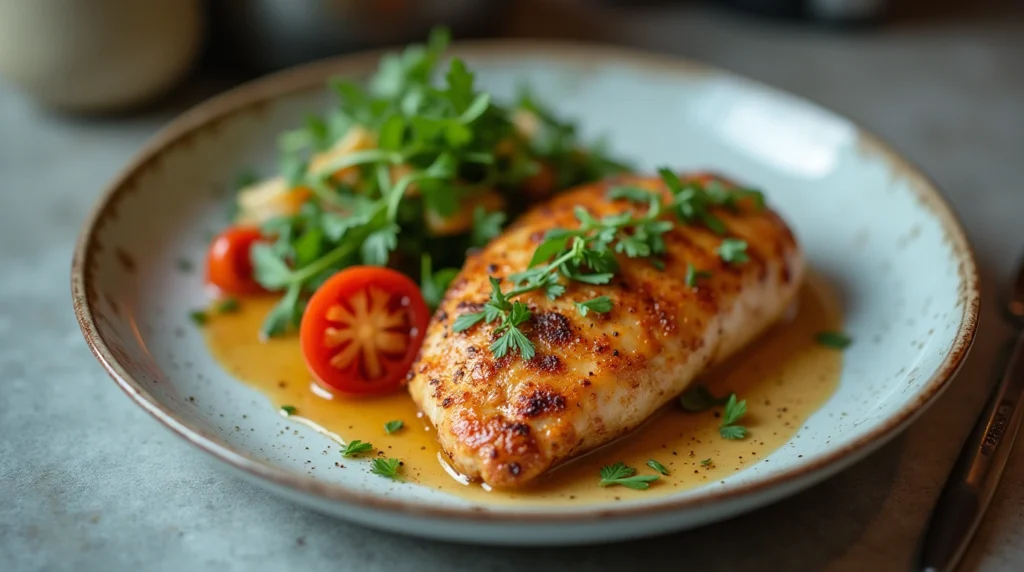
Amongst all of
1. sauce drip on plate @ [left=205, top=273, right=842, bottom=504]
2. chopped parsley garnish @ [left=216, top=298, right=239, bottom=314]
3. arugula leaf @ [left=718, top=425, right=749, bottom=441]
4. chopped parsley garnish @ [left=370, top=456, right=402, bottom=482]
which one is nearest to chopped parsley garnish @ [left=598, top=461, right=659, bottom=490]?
sauce drip on plate @ [left=205, top=273, right=842, bottom=504]

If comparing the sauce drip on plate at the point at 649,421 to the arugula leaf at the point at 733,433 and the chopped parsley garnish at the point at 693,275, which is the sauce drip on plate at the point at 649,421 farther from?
the chopped parsley garnish at the point at 693,275

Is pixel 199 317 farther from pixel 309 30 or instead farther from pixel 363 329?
pixel 309 30

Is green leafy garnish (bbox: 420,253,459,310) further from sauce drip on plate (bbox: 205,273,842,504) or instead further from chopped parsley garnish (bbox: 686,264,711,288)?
chopped parsley garnish (bbox: 686,264,711,288)

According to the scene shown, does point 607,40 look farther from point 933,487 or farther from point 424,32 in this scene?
point 933,487

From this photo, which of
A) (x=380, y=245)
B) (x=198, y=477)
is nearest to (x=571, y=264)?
(x=380, y=245)

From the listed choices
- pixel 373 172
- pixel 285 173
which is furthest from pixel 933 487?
pixel 285 173

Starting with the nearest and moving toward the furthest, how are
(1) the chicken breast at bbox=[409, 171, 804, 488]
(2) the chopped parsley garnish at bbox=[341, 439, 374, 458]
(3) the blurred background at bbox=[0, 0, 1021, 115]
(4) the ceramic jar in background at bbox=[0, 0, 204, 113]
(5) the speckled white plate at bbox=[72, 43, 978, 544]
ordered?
(5) the speckled white plate at bbox=[72, 43, 978, 544]
(1) the chicken breast at bbox=[409, 171, 804, 488]
(2) the chopped parsley garnish at bbox=[341, 439, 374, 458]
(4) the ceramic jar in background at bbox=[0, 0, 204, 113]
(3) the blurred background at bbox=[0, 0, 1021, 115]

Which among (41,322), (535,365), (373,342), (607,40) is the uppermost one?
(607,40)
